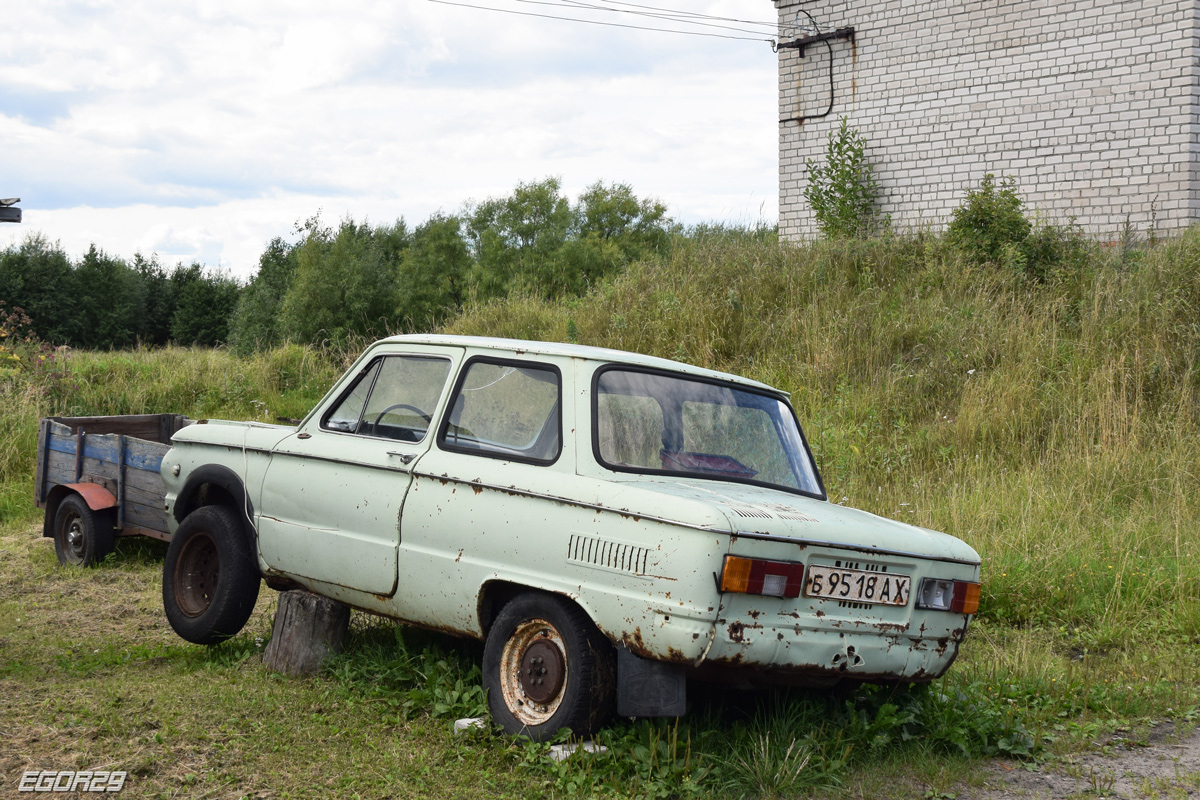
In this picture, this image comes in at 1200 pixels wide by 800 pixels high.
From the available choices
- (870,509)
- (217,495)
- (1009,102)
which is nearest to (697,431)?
(217,495)

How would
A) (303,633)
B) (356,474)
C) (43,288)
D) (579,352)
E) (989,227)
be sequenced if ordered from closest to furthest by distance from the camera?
(579,352)
(356,474)
(303,633)
(989,227)
(43,288)

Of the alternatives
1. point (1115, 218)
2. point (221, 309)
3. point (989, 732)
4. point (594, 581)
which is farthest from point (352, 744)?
point (221, 309)

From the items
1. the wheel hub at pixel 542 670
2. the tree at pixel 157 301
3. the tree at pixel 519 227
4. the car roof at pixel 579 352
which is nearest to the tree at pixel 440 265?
the tree at pixel 519 227

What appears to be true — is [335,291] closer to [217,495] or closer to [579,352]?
[217,495]

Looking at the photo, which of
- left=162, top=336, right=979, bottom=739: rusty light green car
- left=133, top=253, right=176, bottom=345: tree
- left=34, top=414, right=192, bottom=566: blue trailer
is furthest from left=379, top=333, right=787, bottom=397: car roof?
left=133, top=253, right=176, bottom=345: tree

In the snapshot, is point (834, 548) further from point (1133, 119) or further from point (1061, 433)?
point (1133, 119)

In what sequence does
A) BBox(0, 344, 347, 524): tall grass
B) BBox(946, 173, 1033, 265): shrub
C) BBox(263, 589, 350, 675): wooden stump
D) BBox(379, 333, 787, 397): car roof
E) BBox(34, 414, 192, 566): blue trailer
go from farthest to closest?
1. BBox(946, 173, 1033, 265): shrub
2. BBox(0, 344, 347, 524): tall grass
3. BBox(34, 414, 192, 566): blue trailer
4. BBox(263, 589, 350, 675): wooden stump
5. BBox(379, 333, 787, 397): car roof

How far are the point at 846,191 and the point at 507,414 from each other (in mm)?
13016

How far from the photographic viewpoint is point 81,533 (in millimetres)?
7695

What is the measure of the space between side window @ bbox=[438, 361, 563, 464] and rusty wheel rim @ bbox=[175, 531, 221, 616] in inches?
73.2

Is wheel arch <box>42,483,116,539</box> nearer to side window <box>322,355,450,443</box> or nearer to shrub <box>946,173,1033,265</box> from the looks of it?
side window <box>322,355,450,443</box>

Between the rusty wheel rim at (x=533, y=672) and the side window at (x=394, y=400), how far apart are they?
113 cm

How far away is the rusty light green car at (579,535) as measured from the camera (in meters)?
3.46

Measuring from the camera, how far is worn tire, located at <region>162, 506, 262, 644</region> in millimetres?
5074
